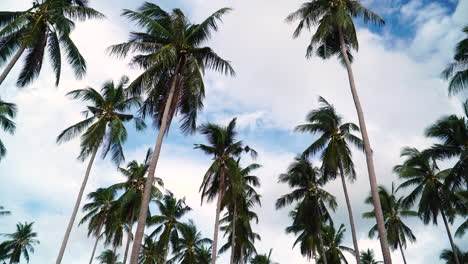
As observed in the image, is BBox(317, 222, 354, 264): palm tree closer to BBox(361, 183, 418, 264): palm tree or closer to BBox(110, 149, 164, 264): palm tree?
BBox(361, 183, 418, 264): palm tree

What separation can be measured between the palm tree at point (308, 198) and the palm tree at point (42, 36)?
20.0 m

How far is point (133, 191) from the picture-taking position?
85.9 ft

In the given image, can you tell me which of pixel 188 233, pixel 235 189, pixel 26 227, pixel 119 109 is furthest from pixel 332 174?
pixel 26 227

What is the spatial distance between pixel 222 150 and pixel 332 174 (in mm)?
8782

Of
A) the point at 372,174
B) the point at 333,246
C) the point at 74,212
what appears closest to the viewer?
the point at 372,174

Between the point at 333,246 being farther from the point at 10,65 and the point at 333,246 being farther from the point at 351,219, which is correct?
the point at 10,65

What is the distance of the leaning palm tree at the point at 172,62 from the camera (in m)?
14.0

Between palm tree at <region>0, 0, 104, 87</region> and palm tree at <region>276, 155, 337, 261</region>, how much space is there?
20019 millimetres

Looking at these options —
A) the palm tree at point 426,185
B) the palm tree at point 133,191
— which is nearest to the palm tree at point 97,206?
the palm tree at point 133,191

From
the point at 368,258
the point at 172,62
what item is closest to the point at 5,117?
the point at 172,62

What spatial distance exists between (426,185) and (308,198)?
32.1 ft

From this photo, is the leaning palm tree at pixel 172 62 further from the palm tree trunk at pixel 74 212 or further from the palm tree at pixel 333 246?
the palm tree at pixel 333 246

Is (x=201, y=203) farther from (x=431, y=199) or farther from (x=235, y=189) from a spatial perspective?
(x=431, y=199)

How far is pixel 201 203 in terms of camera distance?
72.8ft
